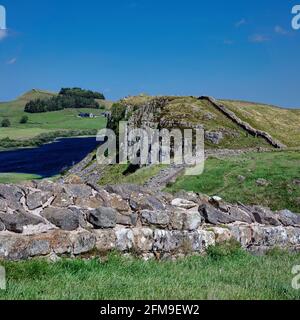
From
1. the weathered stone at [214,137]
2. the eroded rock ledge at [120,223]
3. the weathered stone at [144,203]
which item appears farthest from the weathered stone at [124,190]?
the weathered stone at [214,137]

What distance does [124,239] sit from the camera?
30.0ft

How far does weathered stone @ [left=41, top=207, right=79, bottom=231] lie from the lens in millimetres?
8719

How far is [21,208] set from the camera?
875 cm

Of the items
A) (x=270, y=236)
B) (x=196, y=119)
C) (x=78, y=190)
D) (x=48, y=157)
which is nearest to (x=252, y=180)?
(x=270, y=236)

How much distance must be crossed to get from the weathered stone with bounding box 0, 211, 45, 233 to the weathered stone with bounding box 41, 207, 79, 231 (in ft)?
1.01

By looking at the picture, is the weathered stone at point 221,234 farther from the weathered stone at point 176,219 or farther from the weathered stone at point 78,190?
the weathered stone at point 78,190

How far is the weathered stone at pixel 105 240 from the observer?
883 centimetres

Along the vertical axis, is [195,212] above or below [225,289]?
above

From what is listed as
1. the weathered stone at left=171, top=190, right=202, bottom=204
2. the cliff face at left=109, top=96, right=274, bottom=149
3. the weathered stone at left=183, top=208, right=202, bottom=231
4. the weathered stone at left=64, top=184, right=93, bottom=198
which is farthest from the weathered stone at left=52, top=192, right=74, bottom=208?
the cliff face at left=109, top=96, right=274, bottom=149

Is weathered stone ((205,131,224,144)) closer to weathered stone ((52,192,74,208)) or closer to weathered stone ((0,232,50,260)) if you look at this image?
weathered stone ((52,192,74,208))

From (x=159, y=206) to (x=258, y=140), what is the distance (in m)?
51.0
